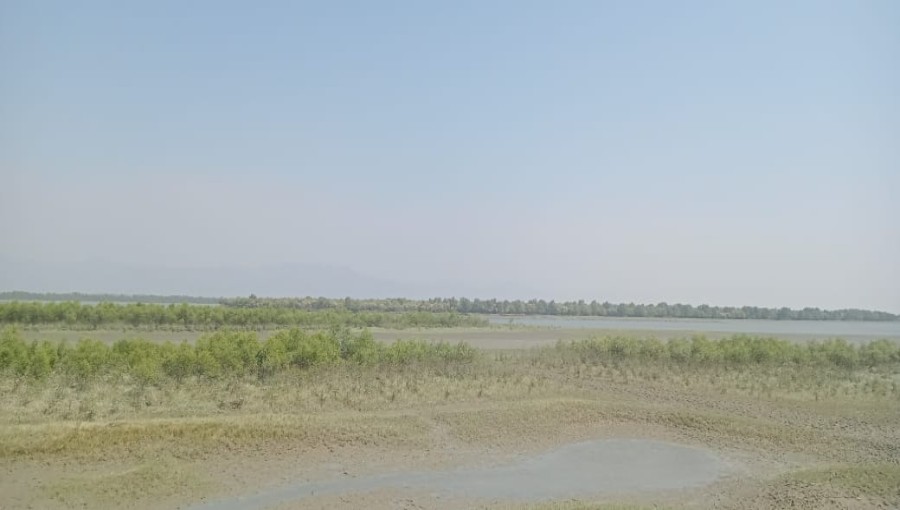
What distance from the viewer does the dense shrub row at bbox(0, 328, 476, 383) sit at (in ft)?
69.8

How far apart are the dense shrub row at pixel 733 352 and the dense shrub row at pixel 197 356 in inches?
418

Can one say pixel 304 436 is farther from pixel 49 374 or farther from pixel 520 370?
pixel 520 370

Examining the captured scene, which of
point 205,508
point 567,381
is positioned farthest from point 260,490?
point 567,381

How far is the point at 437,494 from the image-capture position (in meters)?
13.0

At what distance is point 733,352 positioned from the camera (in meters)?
32.2

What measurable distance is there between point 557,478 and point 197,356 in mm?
14028

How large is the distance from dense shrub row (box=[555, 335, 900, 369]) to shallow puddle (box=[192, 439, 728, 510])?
16.5 m

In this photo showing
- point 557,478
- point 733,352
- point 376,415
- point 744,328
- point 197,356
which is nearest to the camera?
point 557,478

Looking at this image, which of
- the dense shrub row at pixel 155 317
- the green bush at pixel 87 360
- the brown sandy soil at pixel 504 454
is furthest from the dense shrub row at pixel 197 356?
the dense shrub row at pixel 155 317

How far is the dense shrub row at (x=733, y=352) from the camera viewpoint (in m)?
32.4

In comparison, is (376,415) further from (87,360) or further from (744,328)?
(744,328)

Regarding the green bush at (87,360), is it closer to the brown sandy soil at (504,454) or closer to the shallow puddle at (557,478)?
the brown sandy soil at (504,454)

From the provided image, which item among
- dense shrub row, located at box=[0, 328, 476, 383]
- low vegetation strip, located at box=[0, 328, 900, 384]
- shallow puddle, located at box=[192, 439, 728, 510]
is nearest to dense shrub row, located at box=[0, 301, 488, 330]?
low vegetation strip, located at box=[0, 328, 900, 384]

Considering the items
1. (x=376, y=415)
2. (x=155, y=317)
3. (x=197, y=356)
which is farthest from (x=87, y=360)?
(x=155, y=317)
